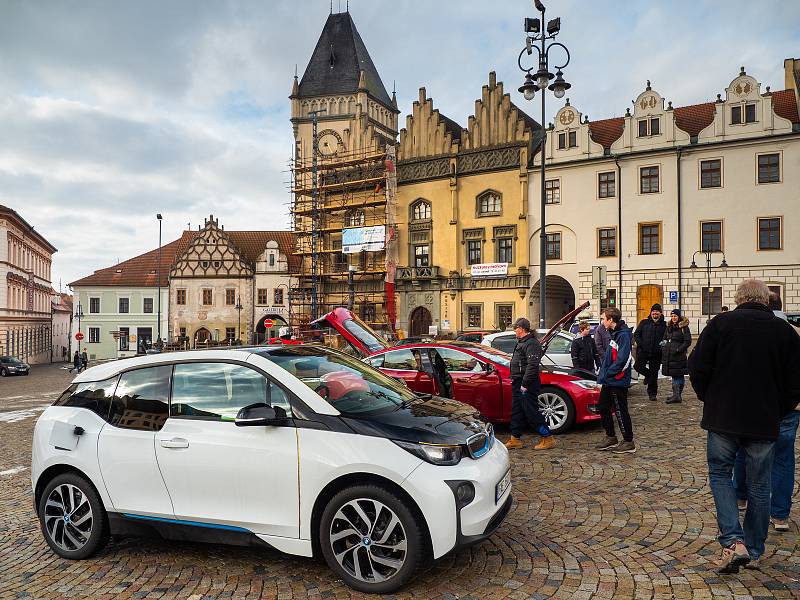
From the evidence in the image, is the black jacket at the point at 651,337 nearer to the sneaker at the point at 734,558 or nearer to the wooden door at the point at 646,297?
the sneaker at the point at 734,558

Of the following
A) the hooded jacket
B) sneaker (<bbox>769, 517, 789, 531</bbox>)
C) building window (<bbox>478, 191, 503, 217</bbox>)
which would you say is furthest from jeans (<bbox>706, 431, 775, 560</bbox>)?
building window (<bbox>478, 191, 503, 217</bbox>)

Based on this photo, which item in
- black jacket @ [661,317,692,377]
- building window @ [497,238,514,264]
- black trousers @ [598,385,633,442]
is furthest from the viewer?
building window @ [497,238,514,264]

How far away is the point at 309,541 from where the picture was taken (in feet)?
14.2

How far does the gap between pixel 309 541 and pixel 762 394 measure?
330 cm

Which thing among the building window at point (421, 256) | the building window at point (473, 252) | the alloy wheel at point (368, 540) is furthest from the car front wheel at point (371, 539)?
the building window at point (421, 256)

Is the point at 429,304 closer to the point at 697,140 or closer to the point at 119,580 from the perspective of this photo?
the point at 697,140

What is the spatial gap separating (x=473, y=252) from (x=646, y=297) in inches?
450

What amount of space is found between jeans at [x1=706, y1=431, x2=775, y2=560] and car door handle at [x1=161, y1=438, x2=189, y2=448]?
3.87m

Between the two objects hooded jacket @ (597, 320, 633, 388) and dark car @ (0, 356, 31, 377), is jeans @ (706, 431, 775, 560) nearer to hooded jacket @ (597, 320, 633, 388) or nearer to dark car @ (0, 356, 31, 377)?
hooded jacket @ (597, 320, 633, 388)

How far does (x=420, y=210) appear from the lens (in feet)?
143

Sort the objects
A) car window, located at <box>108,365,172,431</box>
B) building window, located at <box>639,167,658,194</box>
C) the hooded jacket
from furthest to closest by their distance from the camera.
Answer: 1. building window, located at <box>639,167,658,194</box>
2. the hooded jacket
3. car window, located at <box>108,365,172,431</box>

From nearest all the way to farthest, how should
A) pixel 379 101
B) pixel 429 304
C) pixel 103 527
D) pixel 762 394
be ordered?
pixel 762 394 < pixel 103 527 < pixel 429 304 < pixel 379 101

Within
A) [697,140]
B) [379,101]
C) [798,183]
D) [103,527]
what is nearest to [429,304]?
[697,140]

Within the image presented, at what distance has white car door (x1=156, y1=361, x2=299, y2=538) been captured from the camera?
172 inches
